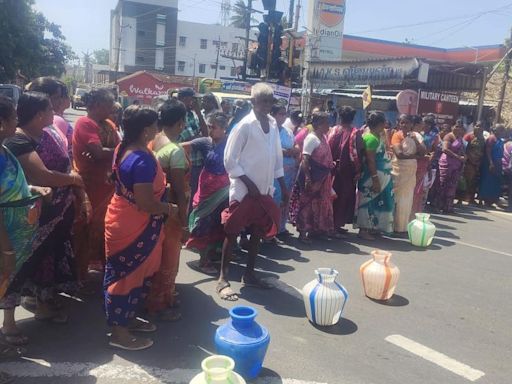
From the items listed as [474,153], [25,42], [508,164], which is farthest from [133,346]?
[25,42]

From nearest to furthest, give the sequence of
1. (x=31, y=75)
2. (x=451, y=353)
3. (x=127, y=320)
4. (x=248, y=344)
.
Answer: (x=248, y=344) < (x=127, y=320) < (x=451, y=353) < (x=31, y=75)

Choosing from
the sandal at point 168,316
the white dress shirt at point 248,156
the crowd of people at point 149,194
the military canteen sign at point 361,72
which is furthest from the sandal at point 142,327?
the military canteen sign at point 361,72

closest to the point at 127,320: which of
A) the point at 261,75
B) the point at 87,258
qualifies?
the point at 87,258

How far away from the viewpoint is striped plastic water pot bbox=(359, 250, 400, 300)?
13.8 feet

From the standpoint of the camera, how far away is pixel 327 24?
29453 millimetres

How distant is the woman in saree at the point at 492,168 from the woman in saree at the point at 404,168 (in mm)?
3638

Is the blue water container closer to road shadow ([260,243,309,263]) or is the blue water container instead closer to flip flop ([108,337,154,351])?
flip flop ([108,337,154,351])

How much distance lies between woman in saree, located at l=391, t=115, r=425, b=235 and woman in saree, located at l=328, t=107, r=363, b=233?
738 millimetres

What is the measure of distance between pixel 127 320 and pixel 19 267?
0.73 m

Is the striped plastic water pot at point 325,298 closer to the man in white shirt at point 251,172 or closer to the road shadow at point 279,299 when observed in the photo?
the road shadow at point 279,299

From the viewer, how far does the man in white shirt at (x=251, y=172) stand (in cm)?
407

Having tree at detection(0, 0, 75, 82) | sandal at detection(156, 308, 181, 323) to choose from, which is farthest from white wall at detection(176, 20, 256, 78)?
sandal at detection(156, 308, 181, 323)

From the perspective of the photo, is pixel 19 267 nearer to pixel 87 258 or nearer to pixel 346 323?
pixel 87 258

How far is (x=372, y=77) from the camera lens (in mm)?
15312
